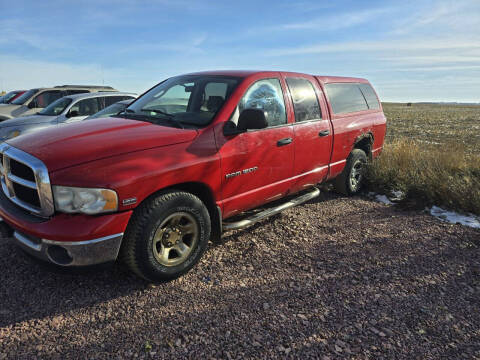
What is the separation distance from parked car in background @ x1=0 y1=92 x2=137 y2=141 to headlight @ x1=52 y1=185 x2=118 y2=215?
6449 millimetres

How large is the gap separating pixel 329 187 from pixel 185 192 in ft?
12.1

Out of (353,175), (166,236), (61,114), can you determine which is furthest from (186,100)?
(61,114)

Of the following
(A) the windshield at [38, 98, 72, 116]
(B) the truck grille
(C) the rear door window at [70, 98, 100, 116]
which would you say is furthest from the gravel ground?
(A) the windshield at [38, 98, 72, 116]

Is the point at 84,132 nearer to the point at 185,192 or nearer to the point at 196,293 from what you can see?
the point at 185,192

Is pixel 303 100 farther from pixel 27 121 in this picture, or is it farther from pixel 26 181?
pixel 27 121

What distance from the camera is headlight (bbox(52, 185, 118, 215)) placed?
2520 mm

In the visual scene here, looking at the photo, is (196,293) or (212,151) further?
(212,151)

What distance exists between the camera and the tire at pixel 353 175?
5414 millimetres

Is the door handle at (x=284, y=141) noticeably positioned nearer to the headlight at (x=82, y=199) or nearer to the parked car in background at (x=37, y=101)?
the headlight at (x=82, y=199)

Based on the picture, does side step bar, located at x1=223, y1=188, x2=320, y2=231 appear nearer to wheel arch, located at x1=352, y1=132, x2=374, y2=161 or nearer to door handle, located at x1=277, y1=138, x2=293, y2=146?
door handle, located at x1=277, y1=138, x2=293, y2=146

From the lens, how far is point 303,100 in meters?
4.31

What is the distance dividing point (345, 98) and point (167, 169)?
3.45 meters

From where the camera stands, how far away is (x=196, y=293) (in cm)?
296

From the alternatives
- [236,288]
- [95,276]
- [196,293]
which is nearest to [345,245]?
[236,288]
